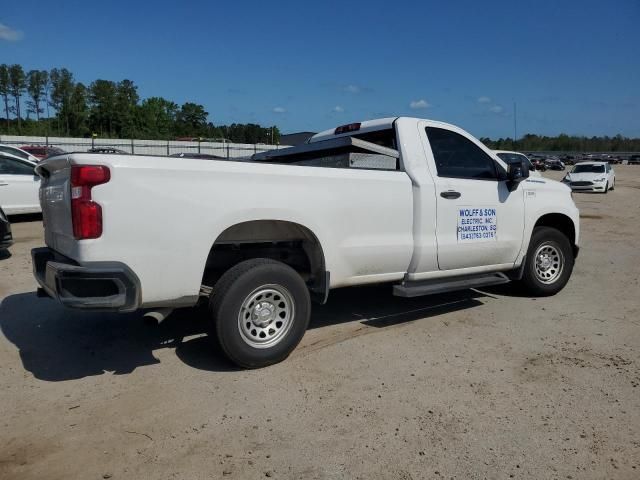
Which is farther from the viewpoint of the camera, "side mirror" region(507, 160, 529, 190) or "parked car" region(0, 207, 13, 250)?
"parked car" region(0, 207, 13, 250)

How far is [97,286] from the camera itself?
351 centimetres

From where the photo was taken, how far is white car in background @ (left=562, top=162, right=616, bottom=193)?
24.1 m

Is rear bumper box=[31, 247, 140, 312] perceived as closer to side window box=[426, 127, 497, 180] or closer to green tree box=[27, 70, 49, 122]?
side window box=[426, 127, 497, 180]

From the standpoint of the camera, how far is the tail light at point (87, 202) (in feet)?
11.1

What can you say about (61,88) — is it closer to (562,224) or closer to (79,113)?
(79,113)

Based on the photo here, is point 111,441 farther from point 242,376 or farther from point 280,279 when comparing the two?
point 280,279

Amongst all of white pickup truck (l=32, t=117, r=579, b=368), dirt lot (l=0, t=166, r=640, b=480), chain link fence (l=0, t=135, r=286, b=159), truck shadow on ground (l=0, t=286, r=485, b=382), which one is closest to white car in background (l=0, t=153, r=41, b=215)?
truck shadow on ground (l=0, t=286, r=485, b=382)

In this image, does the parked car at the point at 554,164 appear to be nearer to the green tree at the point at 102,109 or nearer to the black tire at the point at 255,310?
the black tire at the point at 255,310

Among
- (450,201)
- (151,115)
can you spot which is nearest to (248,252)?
(450,201)

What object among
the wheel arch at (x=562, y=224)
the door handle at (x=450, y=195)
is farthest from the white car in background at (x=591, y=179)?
the door handle at (x=450, y=195)

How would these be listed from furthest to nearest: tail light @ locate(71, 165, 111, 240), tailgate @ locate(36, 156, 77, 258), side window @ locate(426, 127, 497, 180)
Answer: side window @ locate(426, 127, 497, 180) < tailgate @ locate(36, 156, 77, 258) < tail light @ locate(71, 165, 111, 240)

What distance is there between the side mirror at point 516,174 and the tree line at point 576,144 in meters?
116

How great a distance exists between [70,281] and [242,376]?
1439 millimetres

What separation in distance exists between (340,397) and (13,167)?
10.6 metres
